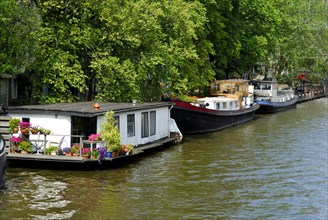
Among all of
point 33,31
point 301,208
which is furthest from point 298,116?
point 301,208

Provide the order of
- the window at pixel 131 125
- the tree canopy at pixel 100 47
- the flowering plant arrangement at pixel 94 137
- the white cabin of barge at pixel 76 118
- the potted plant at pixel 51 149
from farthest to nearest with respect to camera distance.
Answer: the tree canopy at pixel 100 47
the window at pixel 131 125
the white cabin of barge at pixel 76 118
the potted plant at pixel 51 149
the flowering plant arrangement at pixel 94 137

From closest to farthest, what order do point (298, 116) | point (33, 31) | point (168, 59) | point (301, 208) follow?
point (301, 208) < point (33, 31) < point (168, 59) < point (298, 116)

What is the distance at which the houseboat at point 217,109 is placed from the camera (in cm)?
3788

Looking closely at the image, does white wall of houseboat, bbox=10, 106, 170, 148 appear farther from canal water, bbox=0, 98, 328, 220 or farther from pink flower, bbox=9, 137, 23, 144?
canal water, bbox=0, 98, 328, 220

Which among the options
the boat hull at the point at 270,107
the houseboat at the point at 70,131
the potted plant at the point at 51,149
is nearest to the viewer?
the houseboat at the point at 70,131

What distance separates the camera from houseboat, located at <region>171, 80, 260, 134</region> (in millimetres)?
37875

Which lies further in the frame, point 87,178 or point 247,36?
point 247,36

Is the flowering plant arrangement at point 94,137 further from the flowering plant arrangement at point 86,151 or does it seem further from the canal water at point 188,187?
the canal water at point 188,187

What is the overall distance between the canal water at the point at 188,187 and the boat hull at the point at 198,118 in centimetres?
463

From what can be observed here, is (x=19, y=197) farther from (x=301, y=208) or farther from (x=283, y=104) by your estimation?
(x=283, y=104)

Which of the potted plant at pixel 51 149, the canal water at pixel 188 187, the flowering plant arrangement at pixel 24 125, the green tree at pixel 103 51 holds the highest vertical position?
the green tree at pixel 103 51

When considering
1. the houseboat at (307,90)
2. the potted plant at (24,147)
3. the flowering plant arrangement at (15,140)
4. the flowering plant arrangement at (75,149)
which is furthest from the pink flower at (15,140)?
the houseboat at (307,90)

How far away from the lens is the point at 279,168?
26.7 meters

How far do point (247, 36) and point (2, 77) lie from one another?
26168 millimetres
